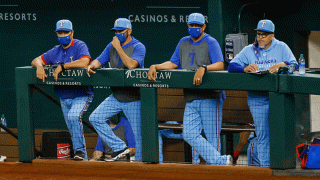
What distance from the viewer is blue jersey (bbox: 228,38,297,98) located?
21.4 ft

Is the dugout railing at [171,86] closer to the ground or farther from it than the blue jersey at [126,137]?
farther from it

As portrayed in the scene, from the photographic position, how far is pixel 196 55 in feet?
22.8

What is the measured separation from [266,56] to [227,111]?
1765 mm

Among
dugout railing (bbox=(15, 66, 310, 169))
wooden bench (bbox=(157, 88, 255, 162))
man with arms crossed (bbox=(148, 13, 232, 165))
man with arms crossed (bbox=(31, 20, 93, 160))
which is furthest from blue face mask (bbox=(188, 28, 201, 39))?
man with arms crossed (bbox=(31, 20, 93, 160))

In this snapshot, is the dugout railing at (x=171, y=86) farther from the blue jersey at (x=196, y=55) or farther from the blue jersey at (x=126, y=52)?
the blue jersey at (x=126, y=52)

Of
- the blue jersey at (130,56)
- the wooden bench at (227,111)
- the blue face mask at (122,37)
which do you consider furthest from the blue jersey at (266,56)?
the blue face mask at (122,37)

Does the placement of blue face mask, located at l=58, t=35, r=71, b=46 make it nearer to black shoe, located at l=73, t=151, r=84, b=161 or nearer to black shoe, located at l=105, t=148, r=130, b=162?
black shoe, located at l=73, t=151, r=84, b=161

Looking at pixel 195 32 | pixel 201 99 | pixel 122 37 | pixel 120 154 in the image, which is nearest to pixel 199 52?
pixel 195 32

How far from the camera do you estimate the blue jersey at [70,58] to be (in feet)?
23.5

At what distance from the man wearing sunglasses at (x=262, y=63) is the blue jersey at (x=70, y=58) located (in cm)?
180

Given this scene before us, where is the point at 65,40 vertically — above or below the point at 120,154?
above

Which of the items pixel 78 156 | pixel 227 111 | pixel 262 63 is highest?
pixel 262 63

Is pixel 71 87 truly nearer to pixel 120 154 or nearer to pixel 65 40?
pixel 65 40

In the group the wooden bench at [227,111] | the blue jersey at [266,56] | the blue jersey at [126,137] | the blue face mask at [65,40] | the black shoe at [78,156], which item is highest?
the blue face mask at [65,40]
